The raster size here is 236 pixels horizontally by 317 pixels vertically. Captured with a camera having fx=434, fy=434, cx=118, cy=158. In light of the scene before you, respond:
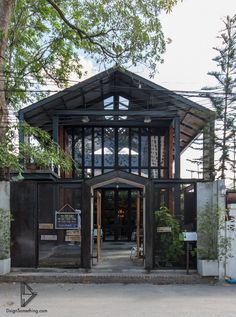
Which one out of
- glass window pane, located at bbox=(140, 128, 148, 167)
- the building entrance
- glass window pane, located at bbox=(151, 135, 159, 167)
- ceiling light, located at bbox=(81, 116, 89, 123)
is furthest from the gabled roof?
the building entrance

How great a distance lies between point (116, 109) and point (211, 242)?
9.17 m

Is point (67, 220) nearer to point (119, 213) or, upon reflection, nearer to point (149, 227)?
point (149, 227)

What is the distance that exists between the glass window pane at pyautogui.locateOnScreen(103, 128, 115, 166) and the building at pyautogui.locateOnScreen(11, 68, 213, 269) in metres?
0.05

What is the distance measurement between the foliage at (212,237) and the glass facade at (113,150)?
30.2ft

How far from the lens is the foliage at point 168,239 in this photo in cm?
1155

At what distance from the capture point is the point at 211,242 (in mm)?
11367

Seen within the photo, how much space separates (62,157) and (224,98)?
11.9m

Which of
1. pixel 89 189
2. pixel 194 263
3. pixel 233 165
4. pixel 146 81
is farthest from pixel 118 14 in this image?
pixel 233 165

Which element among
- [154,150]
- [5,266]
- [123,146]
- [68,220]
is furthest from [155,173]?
[5,266]

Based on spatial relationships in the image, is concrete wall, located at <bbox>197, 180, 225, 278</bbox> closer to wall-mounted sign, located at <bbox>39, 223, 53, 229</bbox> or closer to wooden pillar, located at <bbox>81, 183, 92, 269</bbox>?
wooden pillar, located at <bbox>81, 183, 92, 269</bbox>

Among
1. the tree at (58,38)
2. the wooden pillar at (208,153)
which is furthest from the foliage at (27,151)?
the wooden pillar at (208,153)

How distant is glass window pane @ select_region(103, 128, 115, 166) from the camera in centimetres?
2066

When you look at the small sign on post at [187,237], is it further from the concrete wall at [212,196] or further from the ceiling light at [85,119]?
the ceiling light at [85,119]

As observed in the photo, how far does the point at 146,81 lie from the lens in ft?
58.4
